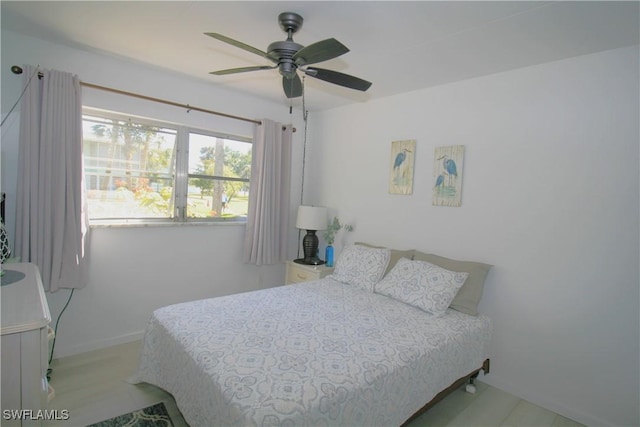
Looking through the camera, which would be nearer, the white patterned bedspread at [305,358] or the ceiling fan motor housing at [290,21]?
the white patterned bedspread at [305,358]

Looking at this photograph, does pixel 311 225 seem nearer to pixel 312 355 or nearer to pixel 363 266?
pixel 363 266

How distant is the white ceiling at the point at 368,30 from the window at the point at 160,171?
0.64 m

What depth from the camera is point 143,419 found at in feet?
6.37

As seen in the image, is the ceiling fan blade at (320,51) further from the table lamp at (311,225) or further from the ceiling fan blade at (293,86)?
the table lamp at (311,225)

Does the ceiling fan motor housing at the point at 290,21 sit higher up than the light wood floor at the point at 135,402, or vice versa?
the ceiling fan motor housing at the point at 290,21

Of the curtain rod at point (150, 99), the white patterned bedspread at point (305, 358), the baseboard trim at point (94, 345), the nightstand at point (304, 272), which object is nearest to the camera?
the white patterned bedspread at point (305, 358)

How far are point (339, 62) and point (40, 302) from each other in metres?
A: 2.31

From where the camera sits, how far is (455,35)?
200 cm

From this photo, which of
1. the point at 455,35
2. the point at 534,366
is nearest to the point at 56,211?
the point at 455,35

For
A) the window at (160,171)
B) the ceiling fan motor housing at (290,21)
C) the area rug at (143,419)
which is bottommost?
the area rug at (143,419)

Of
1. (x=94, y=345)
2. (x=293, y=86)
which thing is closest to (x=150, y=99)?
(x=293, y=86)

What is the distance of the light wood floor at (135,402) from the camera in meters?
2.02

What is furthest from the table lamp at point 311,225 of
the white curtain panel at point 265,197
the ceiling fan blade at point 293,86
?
the ceiling fan blade at point 293,86

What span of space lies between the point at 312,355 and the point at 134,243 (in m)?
2.14
